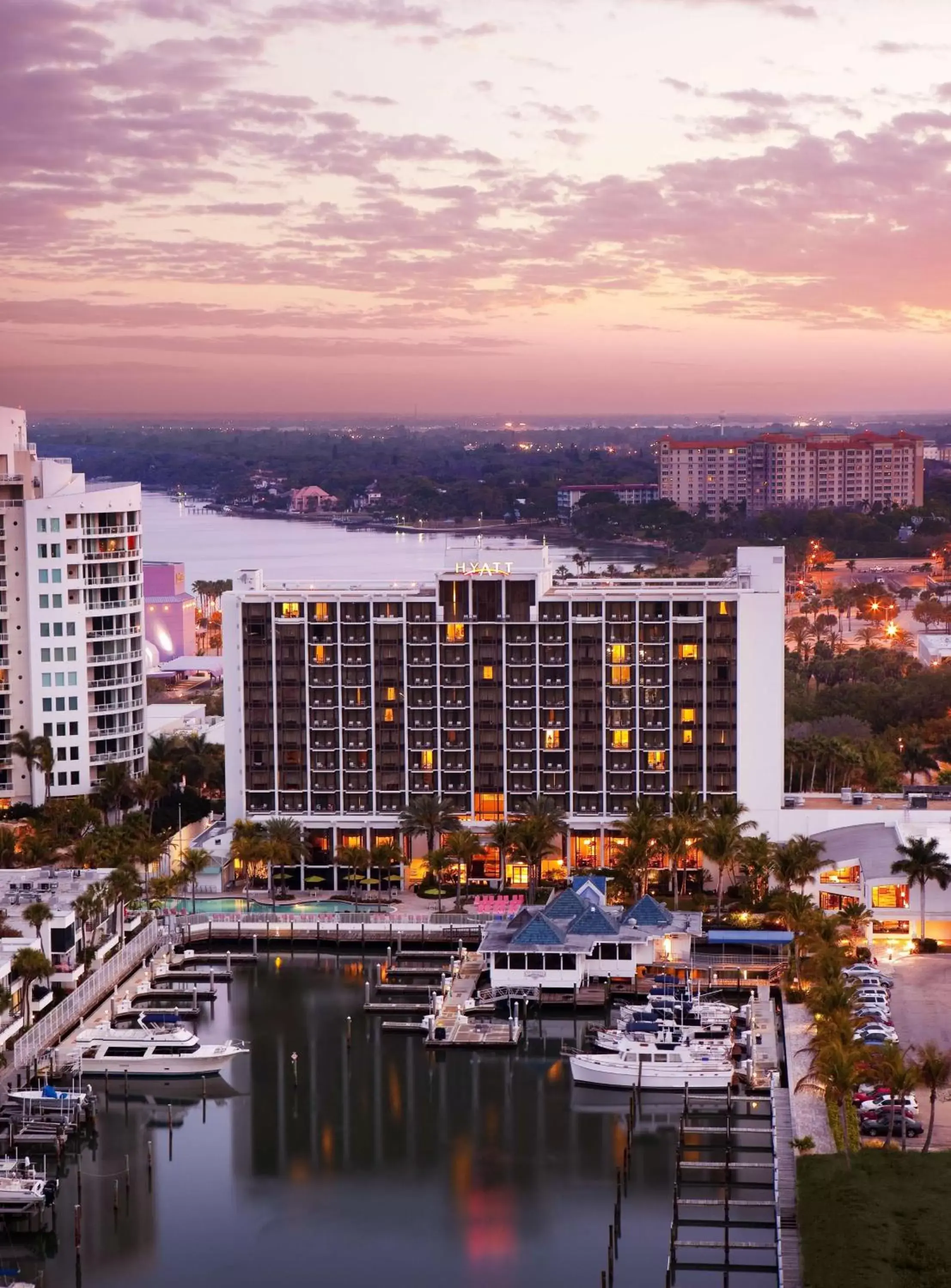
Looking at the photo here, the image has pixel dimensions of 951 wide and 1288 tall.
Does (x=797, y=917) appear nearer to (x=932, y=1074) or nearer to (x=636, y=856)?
(x=636, y=856)

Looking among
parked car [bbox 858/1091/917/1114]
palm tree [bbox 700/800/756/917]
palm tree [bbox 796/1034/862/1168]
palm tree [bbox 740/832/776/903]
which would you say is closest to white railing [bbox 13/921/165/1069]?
palm tree [bbox 700/800/756/917]

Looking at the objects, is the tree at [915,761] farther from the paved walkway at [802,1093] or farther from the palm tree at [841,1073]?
the palm tree at [841,1073]

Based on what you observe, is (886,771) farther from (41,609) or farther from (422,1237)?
(422,1237)

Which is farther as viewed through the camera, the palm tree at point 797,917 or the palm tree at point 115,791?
the palm tree at point 115,791

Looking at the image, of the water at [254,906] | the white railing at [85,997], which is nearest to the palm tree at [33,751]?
the water at [254,906]

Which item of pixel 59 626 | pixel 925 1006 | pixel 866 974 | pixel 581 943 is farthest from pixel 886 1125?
pixel 59 626

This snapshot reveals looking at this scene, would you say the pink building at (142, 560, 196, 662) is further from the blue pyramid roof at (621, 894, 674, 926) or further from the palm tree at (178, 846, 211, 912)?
the blue pyramid roof at (621, 894, 674, 926)
